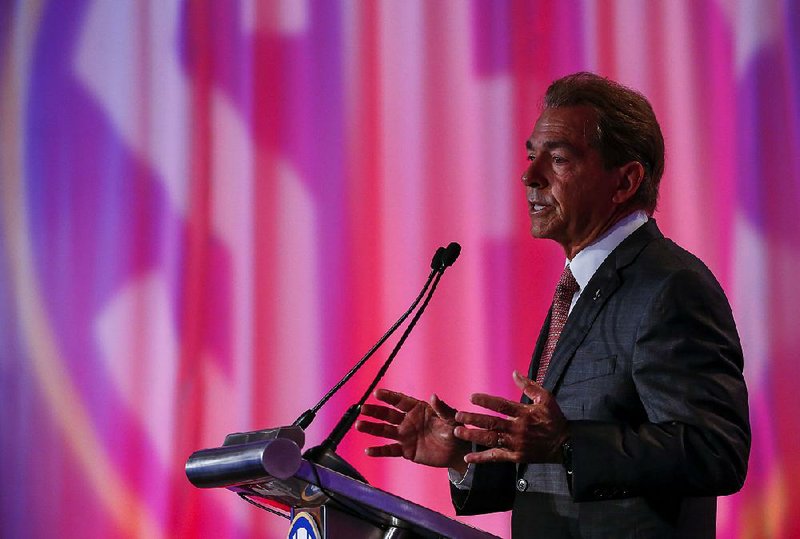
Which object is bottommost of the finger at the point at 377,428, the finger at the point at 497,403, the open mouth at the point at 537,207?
the finger at the point at 377,428

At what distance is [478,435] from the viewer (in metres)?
1.42

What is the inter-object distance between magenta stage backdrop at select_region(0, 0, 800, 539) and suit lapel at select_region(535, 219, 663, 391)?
52.7 inches

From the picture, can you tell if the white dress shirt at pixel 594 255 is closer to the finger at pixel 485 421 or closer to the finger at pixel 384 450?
the finger at pixel 384 450

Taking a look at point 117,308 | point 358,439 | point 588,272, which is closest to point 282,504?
point 588,272

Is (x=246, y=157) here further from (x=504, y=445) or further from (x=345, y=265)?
(x=504, y=445)

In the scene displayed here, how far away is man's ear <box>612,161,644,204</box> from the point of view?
79.2 inches

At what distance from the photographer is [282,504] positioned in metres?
1.47

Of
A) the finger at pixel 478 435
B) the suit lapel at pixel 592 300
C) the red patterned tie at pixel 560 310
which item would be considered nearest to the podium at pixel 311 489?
the finger at pixel 478 435

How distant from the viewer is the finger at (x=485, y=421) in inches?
55.1

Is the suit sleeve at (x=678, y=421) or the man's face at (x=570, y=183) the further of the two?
the man's face at (x=570, y=183)

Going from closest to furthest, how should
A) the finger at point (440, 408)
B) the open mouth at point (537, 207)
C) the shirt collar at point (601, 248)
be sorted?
the finger at point (440, 408) < the shirt collar at point (601, 248) < the open mouth at point (537, 207)

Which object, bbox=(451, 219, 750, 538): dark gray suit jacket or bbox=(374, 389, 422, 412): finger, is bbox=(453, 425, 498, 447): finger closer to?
bbox=(451, 219, 750, 538): dark gray suit jacket

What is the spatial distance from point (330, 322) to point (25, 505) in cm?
124

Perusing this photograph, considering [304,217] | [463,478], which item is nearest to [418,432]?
[463,478]
